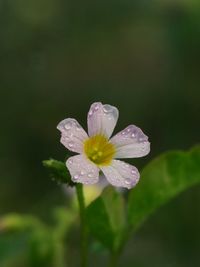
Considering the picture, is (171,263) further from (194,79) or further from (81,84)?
(81,84)

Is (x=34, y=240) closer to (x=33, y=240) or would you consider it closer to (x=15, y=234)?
(x=33, y=240)

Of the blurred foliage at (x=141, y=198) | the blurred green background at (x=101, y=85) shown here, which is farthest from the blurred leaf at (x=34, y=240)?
the blurred green background at (x=101, y=85)

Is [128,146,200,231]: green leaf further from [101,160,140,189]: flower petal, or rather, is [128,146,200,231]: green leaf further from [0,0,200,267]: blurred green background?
[0,0,200,267]: blurred green background

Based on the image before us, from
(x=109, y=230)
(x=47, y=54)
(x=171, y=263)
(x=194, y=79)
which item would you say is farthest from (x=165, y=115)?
(x=109, y=230)

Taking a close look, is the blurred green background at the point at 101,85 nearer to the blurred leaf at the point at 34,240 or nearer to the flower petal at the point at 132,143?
the blurred leaf at the point at 34,240

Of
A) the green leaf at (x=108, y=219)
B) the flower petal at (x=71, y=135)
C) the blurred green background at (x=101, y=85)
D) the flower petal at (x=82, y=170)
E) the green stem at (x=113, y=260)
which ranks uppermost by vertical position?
the flower petal at (x=71, y=135)

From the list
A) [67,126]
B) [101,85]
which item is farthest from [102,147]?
[101,85]

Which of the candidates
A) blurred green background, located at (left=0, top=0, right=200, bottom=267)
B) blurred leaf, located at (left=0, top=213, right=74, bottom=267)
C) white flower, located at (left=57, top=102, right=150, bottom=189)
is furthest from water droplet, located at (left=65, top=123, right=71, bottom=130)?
blurred green background, located at (left=0, top=0, right=200, bottom=267)
